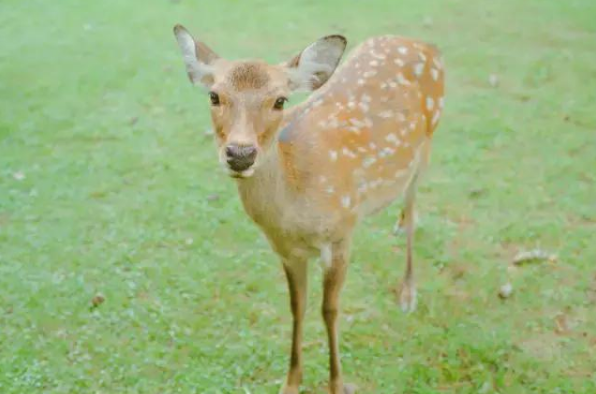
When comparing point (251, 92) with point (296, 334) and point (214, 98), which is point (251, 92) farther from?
point (296, 334)

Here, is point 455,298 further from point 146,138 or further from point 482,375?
point 146,138

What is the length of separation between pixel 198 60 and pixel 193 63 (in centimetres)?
2

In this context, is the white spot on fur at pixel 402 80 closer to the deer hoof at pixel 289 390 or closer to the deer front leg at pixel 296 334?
the deer front leg at pixel 296 334

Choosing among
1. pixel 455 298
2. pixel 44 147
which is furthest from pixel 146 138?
pixel 455 298

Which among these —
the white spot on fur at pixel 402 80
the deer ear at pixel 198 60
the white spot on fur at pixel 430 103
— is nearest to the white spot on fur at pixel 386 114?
the white spot on fur at pixel 402 80

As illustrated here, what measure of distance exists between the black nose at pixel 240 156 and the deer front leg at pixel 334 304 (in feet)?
2.77

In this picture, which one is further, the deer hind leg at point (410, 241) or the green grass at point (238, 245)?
the deer hind leg at point (410, 241)

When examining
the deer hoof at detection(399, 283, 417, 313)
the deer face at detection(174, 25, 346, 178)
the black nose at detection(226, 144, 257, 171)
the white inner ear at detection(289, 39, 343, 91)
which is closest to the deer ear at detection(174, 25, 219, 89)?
the deer face at detection(174, 25, 346, 178)

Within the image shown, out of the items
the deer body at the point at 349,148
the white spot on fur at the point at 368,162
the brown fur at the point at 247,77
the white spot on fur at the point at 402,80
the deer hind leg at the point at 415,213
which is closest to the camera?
the brown fur at the point at 247,77

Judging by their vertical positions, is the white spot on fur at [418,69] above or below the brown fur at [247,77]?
below

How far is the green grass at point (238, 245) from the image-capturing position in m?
3.83

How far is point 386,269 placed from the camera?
4590mm

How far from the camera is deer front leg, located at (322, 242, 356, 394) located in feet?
11.4

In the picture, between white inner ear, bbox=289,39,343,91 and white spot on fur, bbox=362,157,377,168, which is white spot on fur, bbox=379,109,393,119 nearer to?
white spot on fur, bbox=362,157,377,168
